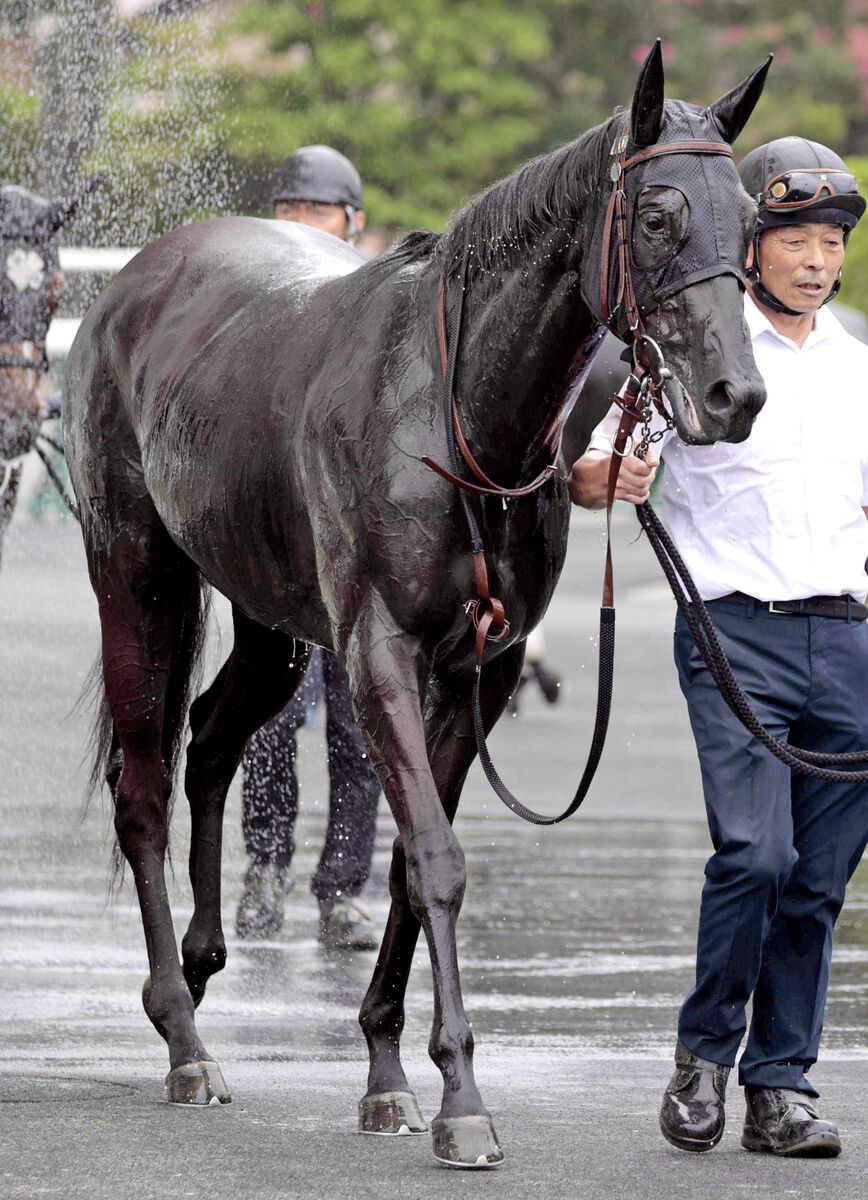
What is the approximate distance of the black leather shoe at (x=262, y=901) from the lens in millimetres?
7883

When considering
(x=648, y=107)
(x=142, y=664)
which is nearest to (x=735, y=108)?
(x=648, y=107)

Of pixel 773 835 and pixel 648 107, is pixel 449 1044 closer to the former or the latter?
pixel 773 835

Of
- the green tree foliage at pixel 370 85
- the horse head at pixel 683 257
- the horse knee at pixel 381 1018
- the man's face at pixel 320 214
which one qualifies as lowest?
the horse knee at pixel 381 1018

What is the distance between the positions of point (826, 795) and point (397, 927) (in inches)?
41.2

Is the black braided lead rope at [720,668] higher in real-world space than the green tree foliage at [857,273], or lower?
lower

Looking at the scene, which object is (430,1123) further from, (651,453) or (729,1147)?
(651,453)

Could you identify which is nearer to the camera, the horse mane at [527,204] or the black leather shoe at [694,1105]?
the horse mane at [527,204]

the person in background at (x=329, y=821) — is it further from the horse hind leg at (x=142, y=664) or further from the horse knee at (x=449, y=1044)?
the horse knee at (x=449, y=1044)

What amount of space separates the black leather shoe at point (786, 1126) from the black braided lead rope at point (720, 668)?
0.71 m

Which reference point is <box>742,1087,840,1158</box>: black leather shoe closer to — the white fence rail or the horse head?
the horse head

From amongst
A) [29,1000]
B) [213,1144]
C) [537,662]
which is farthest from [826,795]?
[537,662]

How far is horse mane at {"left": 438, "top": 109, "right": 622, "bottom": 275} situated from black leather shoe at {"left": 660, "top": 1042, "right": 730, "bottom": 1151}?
5.93ft

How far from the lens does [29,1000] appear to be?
6789 millimetres

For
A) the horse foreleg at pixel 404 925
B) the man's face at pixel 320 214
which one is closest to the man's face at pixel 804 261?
the horse foreleg at pixel 404 925
